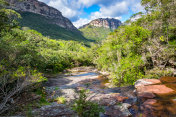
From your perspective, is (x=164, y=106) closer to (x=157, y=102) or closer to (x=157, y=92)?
(x=157, y=102)

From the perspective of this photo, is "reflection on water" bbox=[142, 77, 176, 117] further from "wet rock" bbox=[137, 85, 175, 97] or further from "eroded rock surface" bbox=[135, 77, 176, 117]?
"wet rock" bbox=[137, 85, 175, 97]

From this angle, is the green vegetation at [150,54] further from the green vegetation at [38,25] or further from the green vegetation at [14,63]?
the green vegetation at [38,25]

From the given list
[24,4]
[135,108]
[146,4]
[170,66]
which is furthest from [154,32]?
[24,4]

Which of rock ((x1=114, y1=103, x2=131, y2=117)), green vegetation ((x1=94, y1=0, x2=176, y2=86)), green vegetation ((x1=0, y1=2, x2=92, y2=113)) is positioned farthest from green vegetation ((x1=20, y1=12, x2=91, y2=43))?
rock ((x1=114, y1=103, x2=131, y2=117))

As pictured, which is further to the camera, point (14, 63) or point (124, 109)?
point (14, 63)

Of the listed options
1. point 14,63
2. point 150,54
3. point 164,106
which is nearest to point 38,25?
point 14,63

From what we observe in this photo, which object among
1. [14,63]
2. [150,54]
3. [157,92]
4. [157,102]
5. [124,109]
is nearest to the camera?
[124,109]

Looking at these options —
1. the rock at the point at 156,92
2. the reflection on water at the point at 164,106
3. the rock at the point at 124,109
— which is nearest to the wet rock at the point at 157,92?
the rock at the point at 156,92

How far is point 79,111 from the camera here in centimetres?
488

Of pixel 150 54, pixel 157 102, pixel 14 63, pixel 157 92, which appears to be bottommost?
pixel 157 102

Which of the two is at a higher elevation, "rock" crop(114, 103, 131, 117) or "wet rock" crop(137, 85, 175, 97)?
"wet rock" crop(137, 85, 175, 97)

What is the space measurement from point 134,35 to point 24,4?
18795 centimetres

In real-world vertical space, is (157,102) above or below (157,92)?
below

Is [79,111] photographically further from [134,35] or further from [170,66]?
[134,35]
